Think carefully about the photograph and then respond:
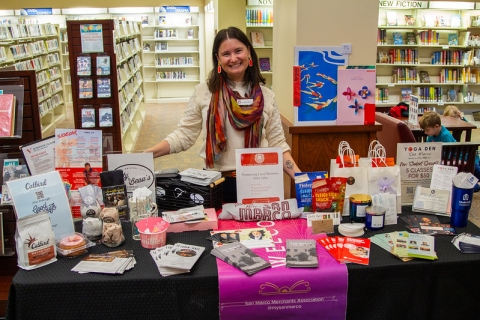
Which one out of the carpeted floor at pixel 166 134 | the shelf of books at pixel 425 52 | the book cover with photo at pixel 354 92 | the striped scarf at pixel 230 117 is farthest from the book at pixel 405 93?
the striped scarf at pixel 230 117

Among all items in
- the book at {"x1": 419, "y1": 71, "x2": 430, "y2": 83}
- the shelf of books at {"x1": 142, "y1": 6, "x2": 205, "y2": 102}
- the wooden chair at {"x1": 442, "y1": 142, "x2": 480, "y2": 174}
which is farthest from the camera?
the shelf of books at {"x1": 142, "y1": 6, "x2": 205, "y2": 102}

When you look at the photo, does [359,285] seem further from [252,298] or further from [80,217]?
[80,217]

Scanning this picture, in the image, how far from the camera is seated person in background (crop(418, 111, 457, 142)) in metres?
4.55

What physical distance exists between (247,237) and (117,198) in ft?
2.03

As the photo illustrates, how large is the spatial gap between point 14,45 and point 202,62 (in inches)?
213

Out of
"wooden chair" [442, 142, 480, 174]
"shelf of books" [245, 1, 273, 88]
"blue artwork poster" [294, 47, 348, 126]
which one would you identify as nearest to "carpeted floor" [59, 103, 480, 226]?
"wooden chair" [442, 142, 480, 174]

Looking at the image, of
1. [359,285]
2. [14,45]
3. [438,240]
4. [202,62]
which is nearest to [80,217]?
[359,285]

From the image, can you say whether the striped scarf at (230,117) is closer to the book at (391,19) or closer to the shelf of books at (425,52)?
the shelf of books at (425,52)

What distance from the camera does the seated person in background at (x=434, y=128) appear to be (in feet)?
14.9

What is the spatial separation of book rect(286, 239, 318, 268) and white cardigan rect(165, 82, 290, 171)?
78 cm

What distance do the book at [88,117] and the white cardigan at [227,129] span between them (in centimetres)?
301

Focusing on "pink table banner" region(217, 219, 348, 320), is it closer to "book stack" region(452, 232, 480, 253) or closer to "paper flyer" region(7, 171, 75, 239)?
"book stack" region(452, 232, 480, 253)

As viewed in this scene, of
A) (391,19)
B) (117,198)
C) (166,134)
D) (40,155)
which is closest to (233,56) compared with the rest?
(117,198)

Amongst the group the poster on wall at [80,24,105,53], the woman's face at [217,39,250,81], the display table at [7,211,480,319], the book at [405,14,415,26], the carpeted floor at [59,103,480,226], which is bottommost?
the carpeted floor at [59,103,480,226]
